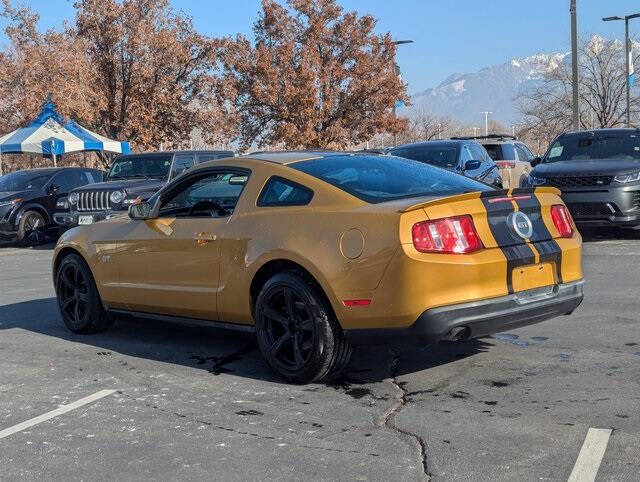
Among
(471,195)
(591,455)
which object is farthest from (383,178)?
(591,455)

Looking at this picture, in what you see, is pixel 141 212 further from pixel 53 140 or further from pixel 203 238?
pixel 53 140

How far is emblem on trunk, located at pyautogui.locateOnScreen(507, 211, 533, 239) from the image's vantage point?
5223 millimetres

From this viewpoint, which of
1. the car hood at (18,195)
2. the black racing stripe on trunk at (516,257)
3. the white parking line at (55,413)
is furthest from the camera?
the car hood at (18,195)

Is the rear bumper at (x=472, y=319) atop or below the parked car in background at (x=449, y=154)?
below

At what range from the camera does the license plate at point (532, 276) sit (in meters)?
5.14

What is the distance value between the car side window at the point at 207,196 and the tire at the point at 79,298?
1.18 m

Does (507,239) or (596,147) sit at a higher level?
(596,147)

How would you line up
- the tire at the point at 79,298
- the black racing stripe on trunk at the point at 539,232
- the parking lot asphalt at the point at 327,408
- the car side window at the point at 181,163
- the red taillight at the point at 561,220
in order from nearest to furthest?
the parking lot asphalt at the point at 327,408 → the black racing stripe on trunk at the point at 539,232 → the red taillight at the point at 561,220 → the tire at the point at 79,298 → the car side window at the point at 181,163

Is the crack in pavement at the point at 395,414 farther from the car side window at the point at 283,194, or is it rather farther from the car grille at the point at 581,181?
the car grille at the point at 581,181

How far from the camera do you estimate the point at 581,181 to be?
12.5m

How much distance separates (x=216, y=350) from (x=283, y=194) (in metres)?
1.60

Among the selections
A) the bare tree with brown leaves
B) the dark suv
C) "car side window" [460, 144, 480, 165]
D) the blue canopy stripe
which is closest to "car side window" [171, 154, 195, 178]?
the dark suv

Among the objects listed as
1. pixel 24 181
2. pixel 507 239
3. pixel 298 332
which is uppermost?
pixel 24 181

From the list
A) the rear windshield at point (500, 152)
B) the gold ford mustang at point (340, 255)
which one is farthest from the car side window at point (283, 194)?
the rear windshield at point (500, 152)
